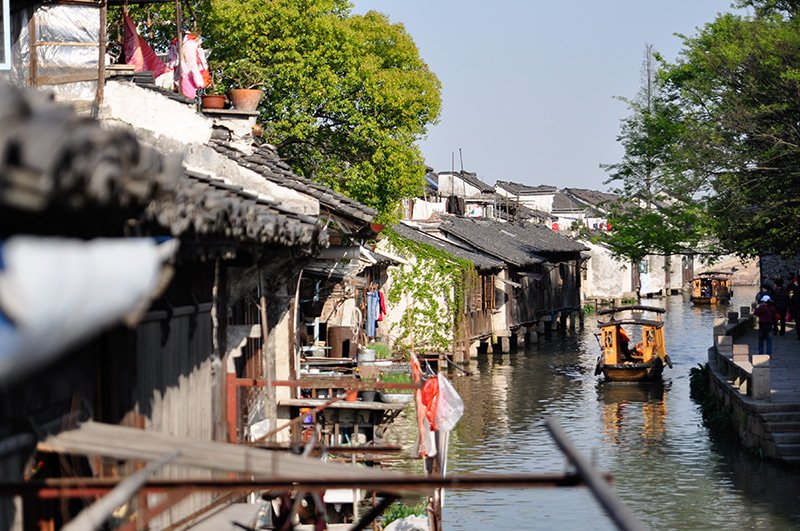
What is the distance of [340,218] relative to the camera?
575 inches

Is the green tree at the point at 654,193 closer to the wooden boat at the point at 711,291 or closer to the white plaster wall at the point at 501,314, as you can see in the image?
the white plaster wall at the point at 501,314

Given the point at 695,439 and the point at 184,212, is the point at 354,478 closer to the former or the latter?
the point at 184,212

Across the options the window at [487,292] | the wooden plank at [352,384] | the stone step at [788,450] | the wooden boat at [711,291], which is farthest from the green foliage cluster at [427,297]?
the wooden boat at [711,291]

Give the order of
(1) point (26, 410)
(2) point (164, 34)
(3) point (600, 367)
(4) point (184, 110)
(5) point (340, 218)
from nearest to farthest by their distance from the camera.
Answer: (1) point (26, 410), (4) point (184, 110), (5) point (340, 218), (2) point (164, 34), (3) point (600, 367)

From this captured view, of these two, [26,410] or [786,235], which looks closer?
[26,410]

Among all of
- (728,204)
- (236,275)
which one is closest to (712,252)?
(728,204)

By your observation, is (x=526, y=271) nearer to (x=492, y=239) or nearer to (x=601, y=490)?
(x=492, y=239)

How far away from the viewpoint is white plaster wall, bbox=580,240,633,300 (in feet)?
260

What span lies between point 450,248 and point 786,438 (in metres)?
25.1

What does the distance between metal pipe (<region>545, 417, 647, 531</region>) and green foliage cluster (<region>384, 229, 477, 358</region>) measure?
37187 millimetres

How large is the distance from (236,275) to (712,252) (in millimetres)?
31897

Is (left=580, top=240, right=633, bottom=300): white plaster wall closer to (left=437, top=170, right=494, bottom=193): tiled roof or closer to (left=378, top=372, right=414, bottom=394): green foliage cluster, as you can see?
(left=437, top=170, right=494, bottom=193): tiled roof

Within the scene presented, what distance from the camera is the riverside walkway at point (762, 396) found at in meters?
22.6

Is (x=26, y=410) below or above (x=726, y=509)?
above
